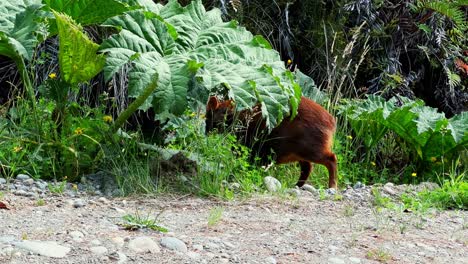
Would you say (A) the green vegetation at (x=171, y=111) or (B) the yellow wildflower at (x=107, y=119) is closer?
(A) the green vegetation at (x=171, y=111)

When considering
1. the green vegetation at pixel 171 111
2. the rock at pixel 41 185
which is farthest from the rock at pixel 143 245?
the rock at pixel 41 185

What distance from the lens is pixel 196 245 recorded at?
3.65 m

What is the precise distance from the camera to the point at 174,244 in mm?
3584

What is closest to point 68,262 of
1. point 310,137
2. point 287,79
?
point 287,79

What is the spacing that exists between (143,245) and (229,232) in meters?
0.61

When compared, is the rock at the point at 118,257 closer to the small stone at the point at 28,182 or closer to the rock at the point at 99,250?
the rock at the point at 99,250

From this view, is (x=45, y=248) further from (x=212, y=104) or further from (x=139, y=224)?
(x=212, y=104)

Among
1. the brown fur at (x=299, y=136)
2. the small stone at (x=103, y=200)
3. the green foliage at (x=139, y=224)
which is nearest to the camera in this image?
the green foliage at (x=139, y=224)

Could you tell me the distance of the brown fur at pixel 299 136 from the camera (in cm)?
608

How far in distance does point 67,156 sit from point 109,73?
0.83 metres

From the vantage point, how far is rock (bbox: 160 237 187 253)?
3.56m

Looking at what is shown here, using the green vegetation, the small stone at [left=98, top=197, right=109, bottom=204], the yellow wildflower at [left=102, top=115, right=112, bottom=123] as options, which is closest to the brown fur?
the green vegetation

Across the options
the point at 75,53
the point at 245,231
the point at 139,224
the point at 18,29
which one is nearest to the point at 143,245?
the point at 139,224

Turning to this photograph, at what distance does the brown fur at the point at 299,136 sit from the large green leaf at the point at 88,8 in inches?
48.4
